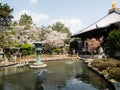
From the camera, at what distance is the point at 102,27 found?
1411 inches

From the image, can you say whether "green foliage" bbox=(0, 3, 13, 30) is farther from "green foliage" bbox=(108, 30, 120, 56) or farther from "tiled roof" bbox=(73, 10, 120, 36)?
"green foliage" bbox=(108, 30, 120, 56)

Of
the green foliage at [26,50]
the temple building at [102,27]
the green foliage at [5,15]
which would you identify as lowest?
the green foliage at [26,50]

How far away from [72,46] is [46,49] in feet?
20.4

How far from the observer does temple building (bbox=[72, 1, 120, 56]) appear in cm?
3641

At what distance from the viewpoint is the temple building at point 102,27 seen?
36.4 metres

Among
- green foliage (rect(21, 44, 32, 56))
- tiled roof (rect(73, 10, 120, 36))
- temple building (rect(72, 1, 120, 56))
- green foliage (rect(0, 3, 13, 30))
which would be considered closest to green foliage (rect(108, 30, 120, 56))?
temple building (rect(72, 1, 120, 56))

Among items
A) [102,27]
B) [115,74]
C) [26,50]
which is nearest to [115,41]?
[102,27]

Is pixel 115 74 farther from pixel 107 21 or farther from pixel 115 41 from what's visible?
pixel 107 21

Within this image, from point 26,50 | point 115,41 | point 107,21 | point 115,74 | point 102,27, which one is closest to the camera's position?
point 115,74

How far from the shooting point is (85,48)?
46.6 meters

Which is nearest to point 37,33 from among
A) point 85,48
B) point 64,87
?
point 85,48

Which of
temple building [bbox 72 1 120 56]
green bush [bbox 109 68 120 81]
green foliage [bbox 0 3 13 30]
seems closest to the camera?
green bush [bbox 109 68 120 81]

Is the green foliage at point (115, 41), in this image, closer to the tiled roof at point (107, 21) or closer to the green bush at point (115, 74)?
Result: the tiled roof at point (107, 21)

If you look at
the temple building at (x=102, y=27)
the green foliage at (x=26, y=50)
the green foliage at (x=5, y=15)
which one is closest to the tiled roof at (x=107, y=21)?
the temple building at (x=102, y=27)
